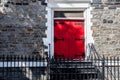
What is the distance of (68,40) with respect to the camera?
1648cm

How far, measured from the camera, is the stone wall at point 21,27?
16.0 meters

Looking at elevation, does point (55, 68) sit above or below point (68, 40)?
below

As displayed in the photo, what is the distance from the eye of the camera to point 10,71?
15.4 meters

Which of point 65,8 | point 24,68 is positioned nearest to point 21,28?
point 24,68

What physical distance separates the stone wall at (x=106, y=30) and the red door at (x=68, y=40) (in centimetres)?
65

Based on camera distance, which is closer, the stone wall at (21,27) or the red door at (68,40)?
the stone wall at (21,27)

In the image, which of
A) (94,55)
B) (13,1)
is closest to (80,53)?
(94,55)

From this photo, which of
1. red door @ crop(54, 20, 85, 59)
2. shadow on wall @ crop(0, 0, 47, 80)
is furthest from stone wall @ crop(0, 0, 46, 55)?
red door @ crop(54, 20, 85, 59)

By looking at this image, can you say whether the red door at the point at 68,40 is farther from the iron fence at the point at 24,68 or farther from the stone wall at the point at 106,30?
the iron fence at the point at 24,68

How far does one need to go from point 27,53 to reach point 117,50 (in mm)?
3483

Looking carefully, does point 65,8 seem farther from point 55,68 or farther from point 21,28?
point 55,68

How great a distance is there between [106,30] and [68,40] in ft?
5.08

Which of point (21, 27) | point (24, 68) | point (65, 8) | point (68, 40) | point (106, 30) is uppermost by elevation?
point (65, 8)

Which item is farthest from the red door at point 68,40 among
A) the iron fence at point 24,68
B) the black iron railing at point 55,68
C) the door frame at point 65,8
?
the iron fence at point 24,68
